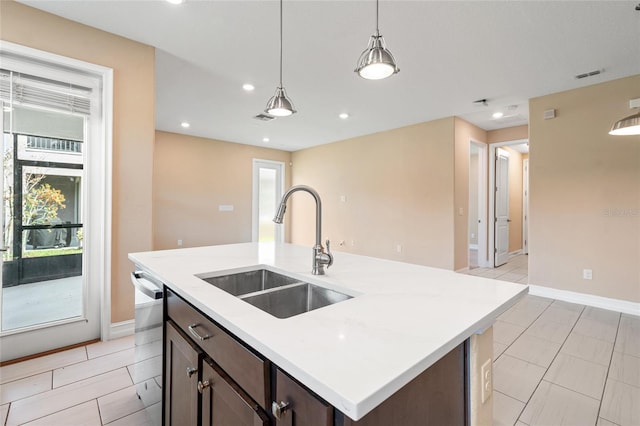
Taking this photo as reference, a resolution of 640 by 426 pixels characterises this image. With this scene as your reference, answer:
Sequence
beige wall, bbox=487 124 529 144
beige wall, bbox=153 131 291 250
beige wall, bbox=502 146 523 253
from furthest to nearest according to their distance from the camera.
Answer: beige wall, bbox=502 146 523 253, beige wall, bbox=153 131 291 250, beige wall, bbox=487 124 529 144

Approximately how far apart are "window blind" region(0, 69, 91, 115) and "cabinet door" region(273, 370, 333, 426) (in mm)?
2841

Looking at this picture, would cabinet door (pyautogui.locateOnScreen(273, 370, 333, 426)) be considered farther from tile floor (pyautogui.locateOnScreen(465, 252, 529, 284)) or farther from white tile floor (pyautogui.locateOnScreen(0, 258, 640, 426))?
tile floor (pyautogui.locateOnScreen(465, 252, 529, 284))

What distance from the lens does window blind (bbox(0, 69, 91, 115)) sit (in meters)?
2.11

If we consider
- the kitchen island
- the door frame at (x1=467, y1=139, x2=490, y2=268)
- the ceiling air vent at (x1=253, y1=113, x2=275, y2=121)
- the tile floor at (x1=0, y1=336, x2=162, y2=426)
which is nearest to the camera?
the kitchen island

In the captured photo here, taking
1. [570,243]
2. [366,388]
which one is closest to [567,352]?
[570,243]

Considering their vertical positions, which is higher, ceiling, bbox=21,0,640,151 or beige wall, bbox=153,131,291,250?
ceiling, bbox=21,0,640,151

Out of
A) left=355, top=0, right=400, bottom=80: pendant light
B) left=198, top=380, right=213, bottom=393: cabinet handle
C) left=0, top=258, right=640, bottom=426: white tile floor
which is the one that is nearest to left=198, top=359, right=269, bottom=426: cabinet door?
left=198, top=380, right=213, bottom=393: cabinet handle

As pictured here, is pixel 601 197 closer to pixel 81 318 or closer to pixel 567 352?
pixel 567 352

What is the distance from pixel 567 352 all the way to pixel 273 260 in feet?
8.25

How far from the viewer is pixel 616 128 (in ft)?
8.31

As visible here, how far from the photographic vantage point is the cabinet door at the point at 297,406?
0.58 meters

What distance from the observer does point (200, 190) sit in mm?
6102

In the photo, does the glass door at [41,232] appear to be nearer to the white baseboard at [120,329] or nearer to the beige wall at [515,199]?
the white baseboard at [120,329]

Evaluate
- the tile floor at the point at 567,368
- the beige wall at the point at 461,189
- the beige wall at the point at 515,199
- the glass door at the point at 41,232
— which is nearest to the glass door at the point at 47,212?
the glass door at the point at 41,232
